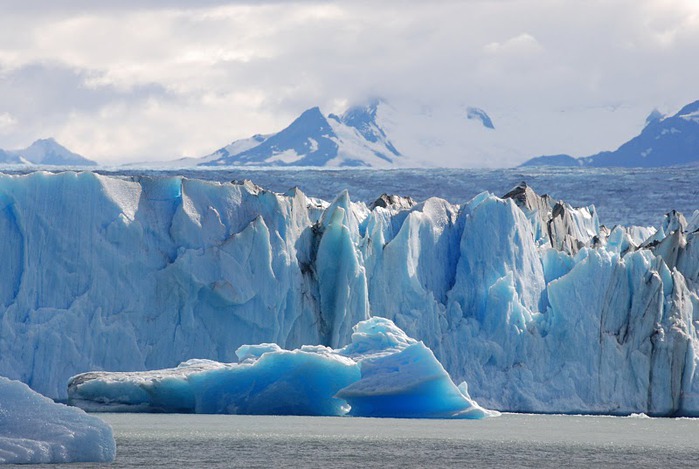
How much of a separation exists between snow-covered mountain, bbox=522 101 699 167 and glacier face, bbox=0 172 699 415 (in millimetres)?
61102

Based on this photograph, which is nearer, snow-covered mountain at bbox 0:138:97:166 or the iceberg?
the iceberg

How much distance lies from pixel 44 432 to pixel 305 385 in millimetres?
6122

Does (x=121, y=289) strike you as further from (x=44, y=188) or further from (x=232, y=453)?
(x=232, y=453)

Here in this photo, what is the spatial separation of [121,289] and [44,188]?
188 cm

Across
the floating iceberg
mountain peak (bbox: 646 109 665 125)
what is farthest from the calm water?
mountain peak (bbox: 646 109 665 125)

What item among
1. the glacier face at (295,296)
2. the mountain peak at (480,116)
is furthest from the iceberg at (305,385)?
the mountain peak at (480,116)

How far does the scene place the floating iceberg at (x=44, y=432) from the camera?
11234mm

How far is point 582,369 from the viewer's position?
67.3 feet

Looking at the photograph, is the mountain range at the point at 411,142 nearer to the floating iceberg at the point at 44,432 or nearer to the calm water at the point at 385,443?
the calm water at the point at 385,443

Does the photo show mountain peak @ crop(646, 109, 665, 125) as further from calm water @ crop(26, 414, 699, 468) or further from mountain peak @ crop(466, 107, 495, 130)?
calm water @ crop(26, 414, 699, 468)

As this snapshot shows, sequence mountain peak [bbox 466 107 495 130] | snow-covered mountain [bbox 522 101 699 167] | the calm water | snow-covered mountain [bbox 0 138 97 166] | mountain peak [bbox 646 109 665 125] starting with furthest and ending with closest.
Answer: mountain peak [bbox 466 107 495 130] → mountain peak [bbox 646 109 665 125] → snow-covered mountain [bbox 0 138 97 166] → snow-covered mountain [bbox 522 101 699 167] → the calm water

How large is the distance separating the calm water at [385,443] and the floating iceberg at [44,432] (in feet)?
0.91

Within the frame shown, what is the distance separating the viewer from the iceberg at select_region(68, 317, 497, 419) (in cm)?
1670

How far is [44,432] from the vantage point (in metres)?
11.4
